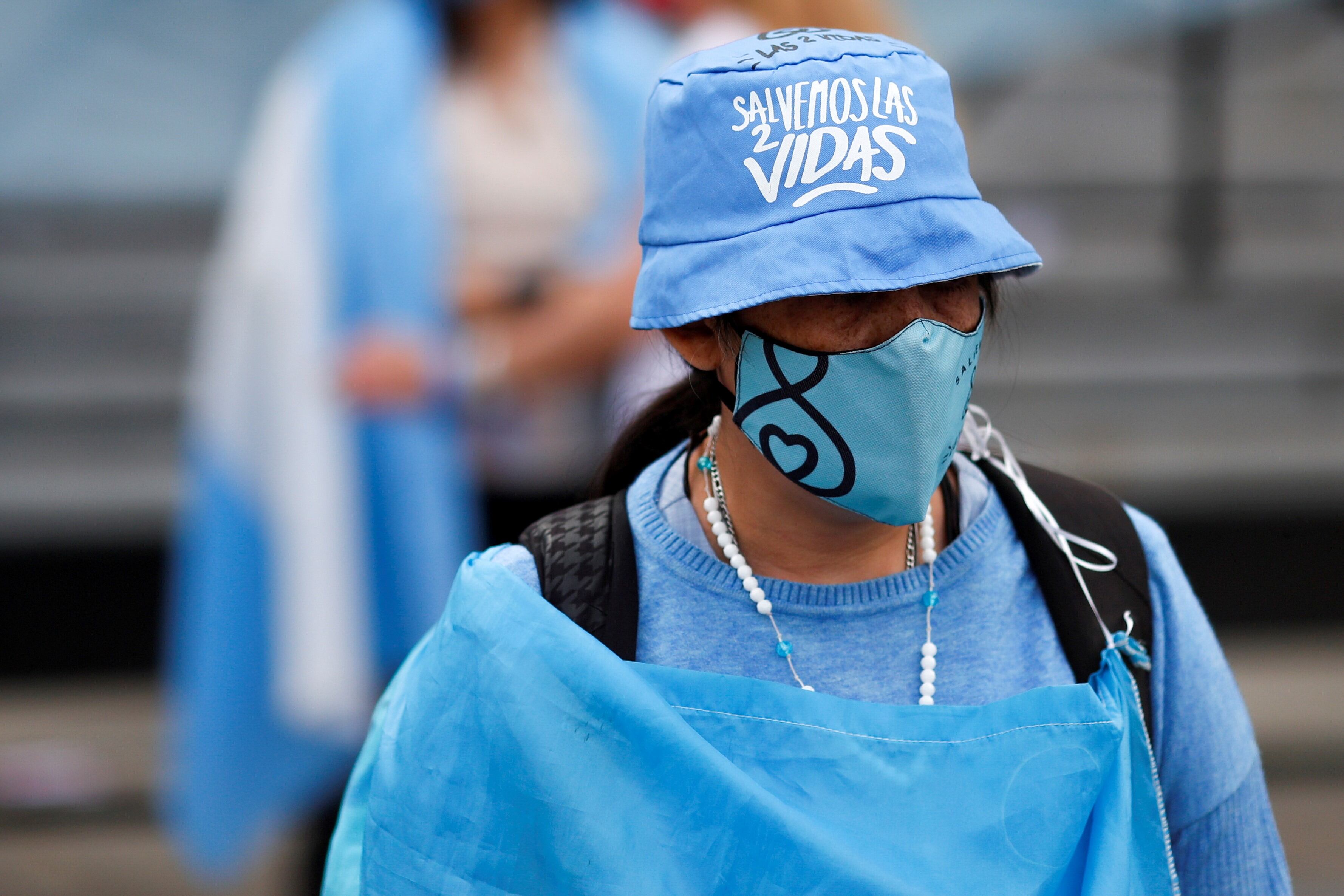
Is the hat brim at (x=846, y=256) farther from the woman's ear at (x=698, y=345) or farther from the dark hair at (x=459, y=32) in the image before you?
the dark hair at (x=459, y=32)

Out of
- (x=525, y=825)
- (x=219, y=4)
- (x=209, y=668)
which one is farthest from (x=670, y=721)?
(x=219, y=4)

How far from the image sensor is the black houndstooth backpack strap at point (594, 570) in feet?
4.45

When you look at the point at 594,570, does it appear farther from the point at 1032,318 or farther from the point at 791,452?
the point at 1032,318

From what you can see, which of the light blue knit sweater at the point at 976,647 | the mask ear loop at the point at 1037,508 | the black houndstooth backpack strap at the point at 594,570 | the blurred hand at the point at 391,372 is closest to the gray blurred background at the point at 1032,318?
the blurred hand at the point at 391,372

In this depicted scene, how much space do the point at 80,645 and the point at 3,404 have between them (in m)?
1.18

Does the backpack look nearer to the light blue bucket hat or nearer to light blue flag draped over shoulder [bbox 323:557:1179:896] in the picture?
light blue flag draped over shoulder [bbox 323:557:1179:896]

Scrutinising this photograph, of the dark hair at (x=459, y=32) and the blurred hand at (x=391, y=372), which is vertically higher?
the dark hair at (x=459, y=32)

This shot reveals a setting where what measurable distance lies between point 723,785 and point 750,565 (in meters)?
0.25

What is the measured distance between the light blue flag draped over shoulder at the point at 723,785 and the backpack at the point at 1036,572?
0.04 metres

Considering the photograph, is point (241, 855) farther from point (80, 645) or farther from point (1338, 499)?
point (1338, 499)

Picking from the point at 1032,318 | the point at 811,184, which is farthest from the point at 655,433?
the point at 1032,318

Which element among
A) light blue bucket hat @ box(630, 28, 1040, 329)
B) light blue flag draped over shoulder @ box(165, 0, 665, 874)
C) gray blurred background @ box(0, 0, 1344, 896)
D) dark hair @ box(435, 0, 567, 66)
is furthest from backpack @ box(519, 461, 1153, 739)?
gray blurred background @ box(0, 0, 1344, 896)

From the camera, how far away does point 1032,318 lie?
229 inches

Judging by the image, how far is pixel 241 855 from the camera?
132 inches
